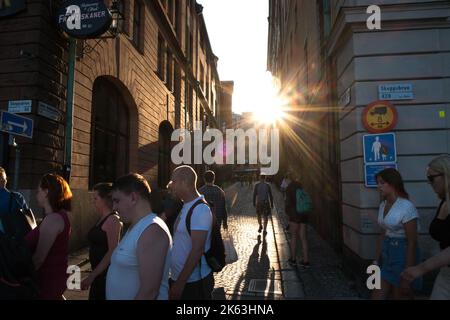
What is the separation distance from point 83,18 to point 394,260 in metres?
7.65

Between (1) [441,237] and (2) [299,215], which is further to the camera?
(2) [299,215]

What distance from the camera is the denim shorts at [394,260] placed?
10.7 feet

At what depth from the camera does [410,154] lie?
18.2 feet

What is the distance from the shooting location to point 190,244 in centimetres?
282

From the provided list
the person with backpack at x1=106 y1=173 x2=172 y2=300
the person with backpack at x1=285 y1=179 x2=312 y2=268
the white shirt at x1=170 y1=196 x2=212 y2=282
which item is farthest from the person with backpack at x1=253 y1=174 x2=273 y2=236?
the person with backpack at x1=106 y1=173 x2=172 y2=300

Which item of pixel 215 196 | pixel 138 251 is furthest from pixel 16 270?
pixel 215 196

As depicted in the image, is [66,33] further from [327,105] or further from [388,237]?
[388,237]

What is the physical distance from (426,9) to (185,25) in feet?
60.7

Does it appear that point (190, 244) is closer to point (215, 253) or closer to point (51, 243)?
point (215, 253)

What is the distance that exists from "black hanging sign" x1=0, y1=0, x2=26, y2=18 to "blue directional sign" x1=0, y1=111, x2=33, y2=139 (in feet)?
10.7

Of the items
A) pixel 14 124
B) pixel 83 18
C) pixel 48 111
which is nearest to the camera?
pixel 14 124
